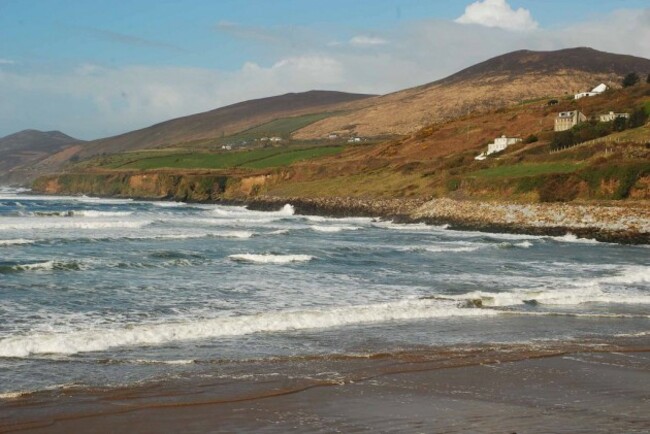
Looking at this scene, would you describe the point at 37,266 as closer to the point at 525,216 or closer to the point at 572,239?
the point at 572,239

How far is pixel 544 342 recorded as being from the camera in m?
16.7

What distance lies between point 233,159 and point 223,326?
4102 inches

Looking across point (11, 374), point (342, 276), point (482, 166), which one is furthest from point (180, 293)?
point (482, 166)

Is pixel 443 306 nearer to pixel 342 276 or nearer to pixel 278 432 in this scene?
pixel 342 276

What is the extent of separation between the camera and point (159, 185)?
376 feet

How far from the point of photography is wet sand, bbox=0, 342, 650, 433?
34.4 ft

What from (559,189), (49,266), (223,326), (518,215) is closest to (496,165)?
(559,189)

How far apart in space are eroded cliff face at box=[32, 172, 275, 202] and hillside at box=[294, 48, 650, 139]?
148 feet

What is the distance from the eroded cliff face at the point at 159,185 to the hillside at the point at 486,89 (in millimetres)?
45189

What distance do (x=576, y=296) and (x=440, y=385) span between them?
38.6ft

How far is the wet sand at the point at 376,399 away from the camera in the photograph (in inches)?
413

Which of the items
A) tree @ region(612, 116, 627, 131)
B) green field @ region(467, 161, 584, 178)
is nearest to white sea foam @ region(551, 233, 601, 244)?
green field @ region(467, 161, 584, 178)

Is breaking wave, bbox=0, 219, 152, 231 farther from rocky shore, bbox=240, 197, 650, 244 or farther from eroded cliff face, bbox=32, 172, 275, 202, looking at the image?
eroded cliff face, bbox=32, 172, 275, 202

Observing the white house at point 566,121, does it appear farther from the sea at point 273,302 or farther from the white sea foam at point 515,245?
the white sea foam at point 515,245
